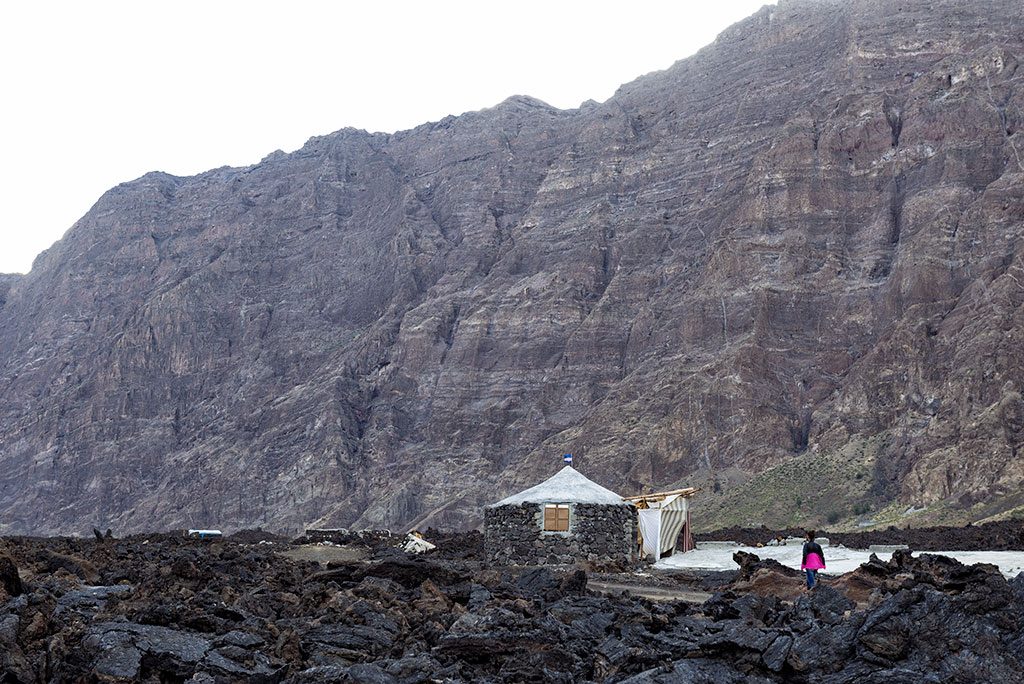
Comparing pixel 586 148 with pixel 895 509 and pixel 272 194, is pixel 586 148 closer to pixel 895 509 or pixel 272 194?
pixel 272 194

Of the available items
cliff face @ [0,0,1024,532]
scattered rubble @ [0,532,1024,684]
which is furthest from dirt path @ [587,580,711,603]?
cliff face @ [0,0,1024,532]

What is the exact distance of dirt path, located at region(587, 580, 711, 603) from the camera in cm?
1869

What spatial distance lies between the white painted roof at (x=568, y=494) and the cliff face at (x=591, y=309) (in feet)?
90.1

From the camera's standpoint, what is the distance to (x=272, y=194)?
455ft

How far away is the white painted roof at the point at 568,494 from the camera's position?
30.3 metres

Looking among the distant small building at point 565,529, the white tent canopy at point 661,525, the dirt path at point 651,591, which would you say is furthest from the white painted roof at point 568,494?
the dirt path at point 651,591

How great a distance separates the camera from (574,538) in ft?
98.3

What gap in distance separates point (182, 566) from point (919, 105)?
81.1 metres

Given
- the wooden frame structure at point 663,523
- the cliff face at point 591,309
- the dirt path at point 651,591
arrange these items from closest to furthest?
the dirt path at point 651,591 < the wooden frame structure at point 663,523 < the cliff face at point 591,309

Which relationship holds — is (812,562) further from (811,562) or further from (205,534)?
(205,534)

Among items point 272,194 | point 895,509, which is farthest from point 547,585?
point 272,194

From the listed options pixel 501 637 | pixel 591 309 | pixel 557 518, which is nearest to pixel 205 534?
pixel 557 518

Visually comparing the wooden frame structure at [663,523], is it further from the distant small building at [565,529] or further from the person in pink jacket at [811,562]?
the person in pink jacket at [811,562]

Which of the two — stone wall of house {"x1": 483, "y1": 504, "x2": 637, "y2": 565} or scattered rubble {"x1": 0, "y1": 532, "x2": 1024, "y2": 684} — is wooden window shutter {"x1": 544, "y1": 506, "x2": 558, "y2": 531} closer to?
stone wall of house {"x1": 483, "y1": 504, "x2": 637, "y2": 565}
